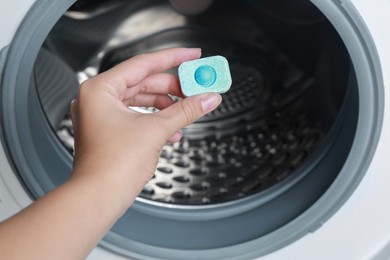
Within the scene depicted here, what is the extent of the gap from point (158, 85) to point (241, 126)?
0.40m

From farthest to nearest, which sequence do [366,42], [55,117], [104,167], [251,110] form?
[251,110] → [55,117] → [366,42] → [104,167]

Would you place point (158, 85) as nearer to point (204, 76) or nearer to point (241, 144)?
point (204, 76)

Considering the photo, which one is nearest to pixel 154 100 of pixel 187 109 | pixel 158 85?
pixel 158 85

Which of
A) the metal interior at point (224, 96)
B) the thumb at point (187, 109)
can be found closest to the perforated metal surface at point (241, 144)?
the metal interior at point (224, 96)

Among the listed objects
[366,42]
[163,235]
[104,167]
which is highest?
[366,42]

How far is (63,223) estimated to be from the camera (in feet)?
1.70

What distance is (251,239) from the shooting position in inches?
31.7

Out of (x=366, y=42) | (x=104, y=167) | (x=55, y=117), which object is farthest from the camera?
(x=55, y=117)

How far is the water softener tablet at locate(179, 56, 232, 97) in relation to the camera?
637mm

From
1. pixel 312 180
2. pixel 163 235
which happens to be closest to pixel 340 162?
pixel 312 180

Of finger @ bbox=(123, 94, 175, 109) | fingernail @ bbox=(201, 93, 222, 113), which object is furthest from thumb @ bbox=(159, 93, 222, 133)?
finger @ bbox=(123, 94, 175, 109)

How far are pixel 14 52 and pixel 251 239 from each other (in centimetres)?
39

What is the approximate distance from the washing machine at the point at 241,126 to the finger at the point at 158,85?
118 mm

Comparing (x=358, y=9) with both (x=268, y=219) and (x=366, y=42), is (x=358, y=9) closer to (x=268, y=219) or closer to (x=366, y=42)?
(x=366, y=42)
